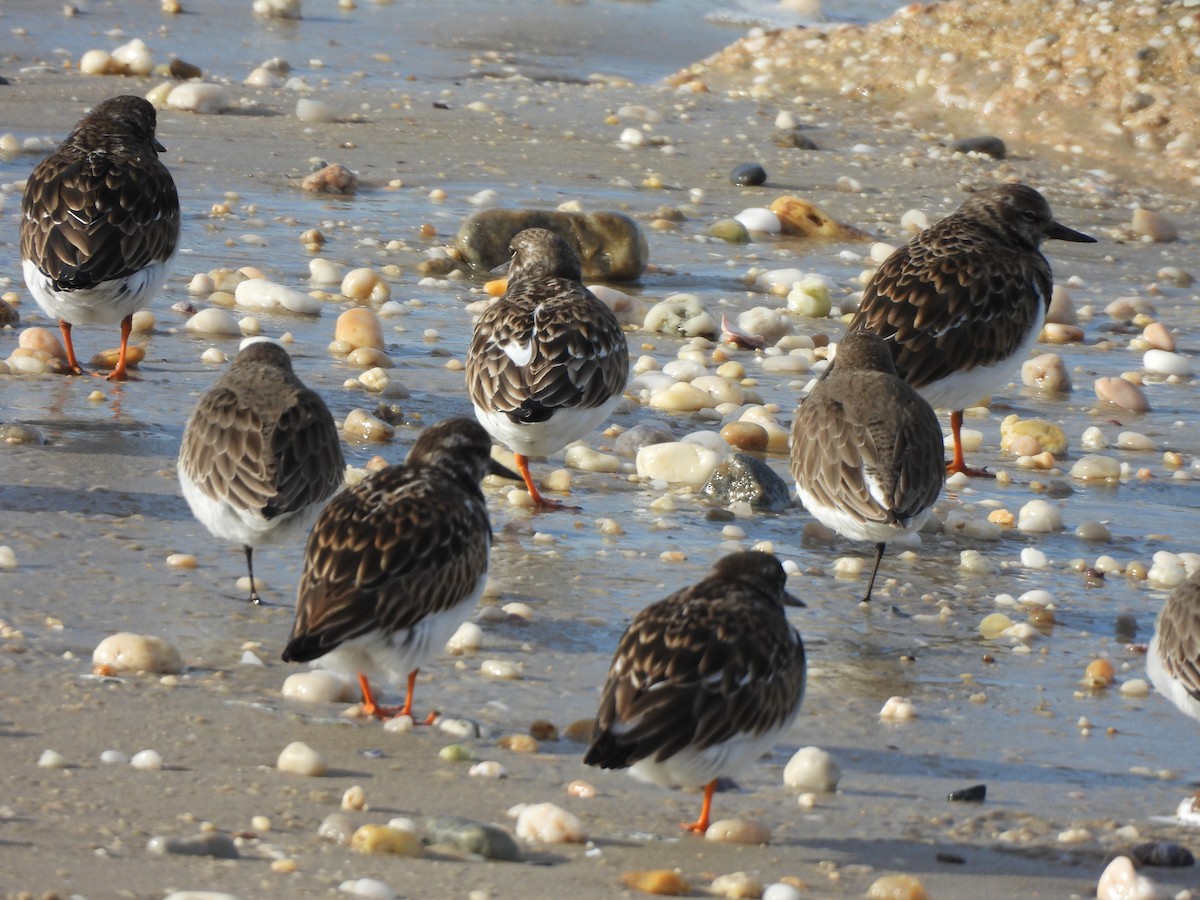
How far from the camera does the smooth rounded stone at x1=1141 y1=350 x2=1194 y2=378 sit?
28.4 feet

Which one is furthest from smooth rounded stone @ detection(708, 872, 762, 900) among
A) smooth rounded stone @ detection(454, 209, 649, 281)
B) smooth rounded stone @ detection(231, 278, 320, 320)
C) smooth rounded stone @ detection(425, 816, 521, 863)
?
smooth rounded stone @ detection(454, 209, 649, 281)

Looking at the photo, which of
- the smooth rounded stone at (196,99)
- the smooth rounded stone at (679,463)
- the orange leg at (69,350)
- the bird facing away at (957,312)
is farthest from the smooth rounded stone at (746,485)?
the smooth rounded stone at (196,99)

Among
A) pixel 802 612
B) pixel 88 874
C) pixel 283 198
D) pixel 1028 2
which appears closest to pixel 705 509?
pixel 802 612

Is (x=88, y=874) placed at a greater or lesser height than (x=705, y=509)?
greater

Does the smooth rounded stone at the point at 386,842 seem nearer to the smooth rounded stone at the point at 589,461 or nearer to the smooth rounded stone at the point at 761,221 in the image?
the smooth rounded stone at the point at 589,461

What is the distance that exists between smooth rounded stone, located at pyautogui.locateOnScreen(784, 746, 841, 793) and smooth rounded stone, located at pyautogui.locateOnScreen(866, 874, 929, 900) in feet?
1.86

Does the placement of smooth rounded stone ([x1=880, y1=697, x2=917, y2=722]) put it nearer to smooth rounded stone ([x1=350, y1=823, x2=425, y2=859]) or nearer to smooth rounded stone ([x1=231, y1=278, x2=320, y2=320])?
smooth rounded stone ([x1=350, y1=823, x2=425, y2=859])

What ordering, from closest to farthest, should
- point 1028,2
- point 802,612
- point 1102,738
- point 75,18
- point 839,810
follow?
point 839,810 < point 1102,738 < point 802,612 < point 1028,2 < point 75,18

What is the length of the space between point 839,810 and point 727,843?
362 mm

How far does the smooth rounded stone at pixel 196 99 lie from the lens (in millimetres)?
12883

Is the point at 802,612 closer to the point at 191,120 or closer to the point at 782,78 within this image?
the point at 191,120

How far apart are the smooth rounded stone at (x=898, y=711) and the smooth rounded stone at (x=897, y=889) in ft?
3.66

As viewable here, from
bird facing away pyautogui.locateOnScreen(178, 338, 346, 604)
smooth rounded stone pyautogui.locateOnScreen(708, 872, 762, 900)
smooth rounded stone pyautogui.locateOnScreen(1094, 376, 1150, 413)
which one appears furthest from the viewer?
smooth rounded stone pyautogui.locateOnScreen(1094, 376, 1150, 413)

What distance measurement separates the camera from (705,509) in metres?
6.57
